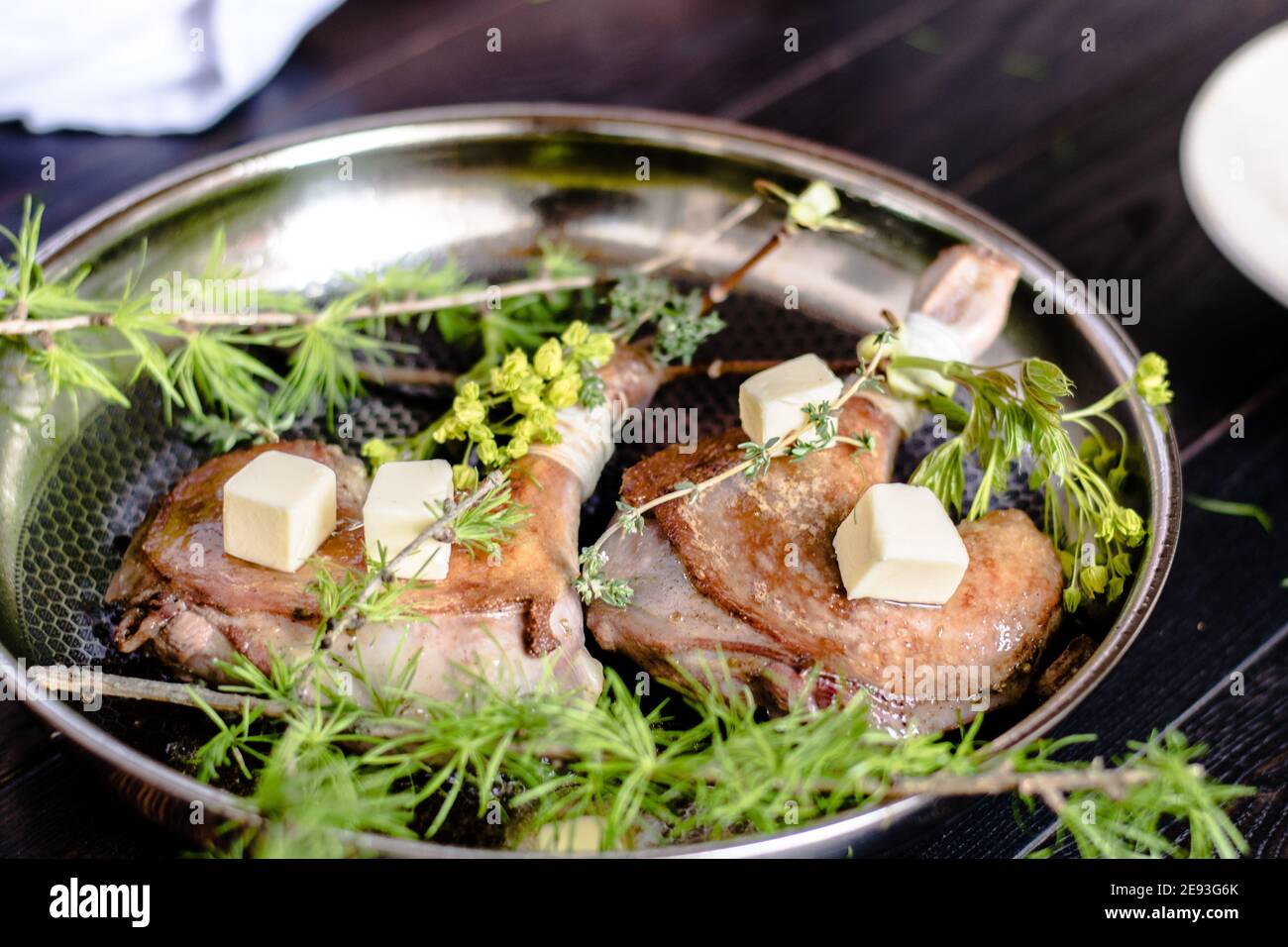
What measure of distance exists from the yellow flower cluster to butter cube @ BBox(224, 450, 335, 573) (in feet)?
0.62

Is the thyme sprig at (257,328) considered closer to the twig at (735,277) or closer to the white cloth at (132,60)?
the twig at (735,277)

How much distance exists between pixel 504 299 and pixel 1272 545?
4.16ft

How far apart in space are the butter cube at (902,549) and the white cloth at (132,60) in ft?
5.66

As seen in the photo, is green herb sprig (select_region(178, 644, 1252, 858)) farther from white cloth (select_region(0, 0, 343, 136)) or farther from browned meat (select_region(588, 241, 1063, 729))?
white cloth (select_region(0, 0, 343, 136))

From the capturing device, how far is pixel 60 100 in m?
2.36

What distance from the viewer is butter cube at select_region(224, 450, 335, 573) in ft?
4.62

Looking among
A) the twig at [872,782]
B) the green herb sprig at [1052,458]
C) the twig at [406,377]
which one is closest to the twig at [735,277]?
the green herb sprig at [1052,458]

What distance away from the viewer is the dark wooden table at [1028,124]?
177cm

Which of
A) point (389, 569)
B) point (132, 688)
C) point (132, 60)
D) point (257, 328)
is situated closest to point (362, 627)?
point (389, 569)

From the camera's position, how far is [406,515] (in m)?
1.40

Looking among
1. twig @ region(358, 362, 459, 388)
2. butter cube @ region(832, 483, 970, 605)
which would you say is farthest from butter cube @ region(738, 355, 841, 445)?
twig @ region(358, 362, 459, 388)

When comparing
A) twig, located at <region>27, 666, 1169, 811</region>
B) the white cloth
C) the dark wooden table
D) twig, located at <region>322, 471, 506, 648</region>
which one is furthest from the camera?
the white cloth
